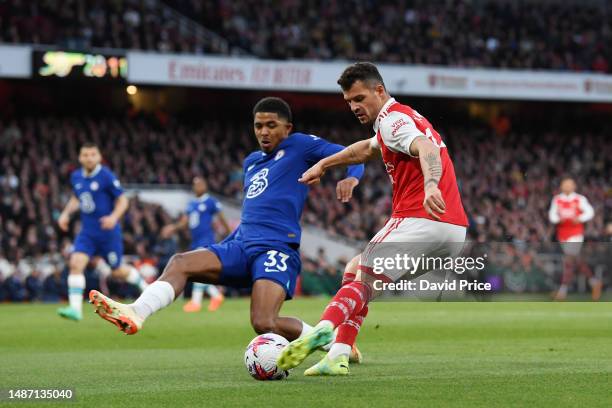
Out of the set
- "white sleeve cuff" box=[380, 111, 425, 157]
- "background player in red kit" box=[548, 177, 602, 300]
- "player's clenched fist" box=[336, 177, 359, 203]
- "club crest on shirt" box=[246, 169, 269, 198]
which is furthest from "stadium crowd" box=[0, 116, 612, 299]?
"white sleeve cuff" box=[380, 111, 425, 157]

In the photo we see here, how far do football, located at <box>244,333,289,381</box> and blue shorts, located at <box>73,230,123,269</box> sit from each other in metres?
7.73

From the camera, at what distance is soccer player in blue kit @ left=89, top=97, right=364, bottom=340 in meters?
7.16

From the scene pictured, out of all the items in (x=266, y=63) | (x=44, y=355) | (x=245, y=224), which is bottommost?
(x=44, y=355)

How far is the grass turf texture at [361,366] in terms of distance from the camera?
577 centimetres

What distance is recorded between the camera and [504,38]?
36.9 metres

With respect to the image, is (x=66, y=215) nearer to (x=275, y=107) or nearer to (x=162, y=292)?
(x=275, y=107)

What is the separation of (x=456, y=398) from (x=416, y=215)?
140 centimetres

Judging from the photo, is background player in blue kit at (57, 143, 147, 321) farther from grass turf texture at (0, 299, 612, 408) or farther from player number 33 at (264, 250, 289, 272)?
player number 33 at (264, 250, 289, 272)

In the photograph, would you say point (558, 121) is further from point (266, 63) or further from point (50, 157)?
point (50, 157)

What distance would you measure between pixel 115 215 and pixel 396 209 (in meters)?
7.29

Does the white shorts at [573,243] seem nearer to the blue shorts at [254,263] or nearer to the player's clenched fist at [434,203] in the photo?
the blue shorts at [254,263]

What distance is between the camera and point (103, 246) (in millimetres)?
14273

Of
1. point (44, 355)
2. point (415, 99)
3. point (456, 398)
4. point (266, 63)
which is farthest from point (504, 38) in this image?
point (456, 398)

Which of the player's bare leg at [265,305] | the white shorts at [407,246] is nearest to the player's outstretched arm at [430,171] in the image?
the white shorts at [407,246]
